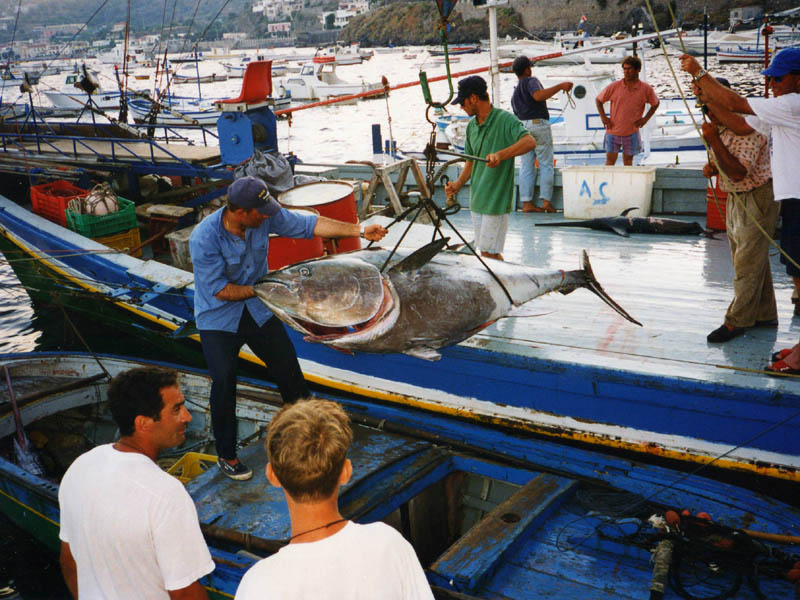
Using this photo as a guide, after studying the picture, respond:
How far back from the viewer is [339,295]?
9.98ft

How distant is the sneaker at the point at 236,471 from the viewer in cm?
398

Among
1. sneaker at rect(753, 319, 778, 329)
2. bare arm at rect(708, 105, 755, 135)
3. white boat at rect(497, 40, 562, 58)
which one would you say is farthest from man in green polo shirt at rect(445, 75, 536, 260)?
white boat at rect(497, 40, 562, 58)

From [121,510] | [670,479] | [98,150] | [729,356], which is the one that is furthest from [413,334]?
[98,150]

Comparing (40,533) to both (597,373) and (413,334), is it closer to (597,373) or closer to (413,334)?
(413,334)

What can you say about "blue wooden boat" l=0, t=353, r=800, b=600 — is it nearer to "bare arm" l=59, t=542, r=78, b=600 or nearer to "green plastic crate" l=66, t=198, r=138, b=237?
"bare arm" l=59, t=542, r=78, b=600

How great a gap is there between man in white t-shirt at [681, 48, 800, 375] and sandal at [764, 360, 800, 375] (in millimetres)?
690

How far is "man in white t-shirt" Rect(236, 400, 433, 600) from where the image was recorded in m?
1.53

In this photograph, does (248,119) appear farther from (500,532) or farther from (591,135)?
(591,135)

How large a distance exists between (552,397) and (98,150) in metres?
9.09

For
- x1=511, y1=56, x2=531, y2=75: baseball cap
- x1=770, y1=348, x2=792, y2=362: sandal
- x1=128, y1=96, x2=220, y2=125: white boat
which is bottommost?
x1=770, y1=348, x2=792, y2=362: sandal

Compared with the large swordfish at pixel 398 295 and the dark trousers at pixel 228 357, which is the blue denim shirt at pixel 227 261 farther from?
the large swordfish at pixel 398 295

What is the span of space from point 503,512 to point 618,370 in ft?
4.47

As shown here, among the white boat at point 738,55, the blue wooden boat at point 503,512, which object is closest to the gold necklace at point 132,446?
the blue wooden boat at point 503,512

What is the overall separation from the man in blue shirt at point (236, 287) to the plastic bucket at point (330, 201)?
43.4 inches
